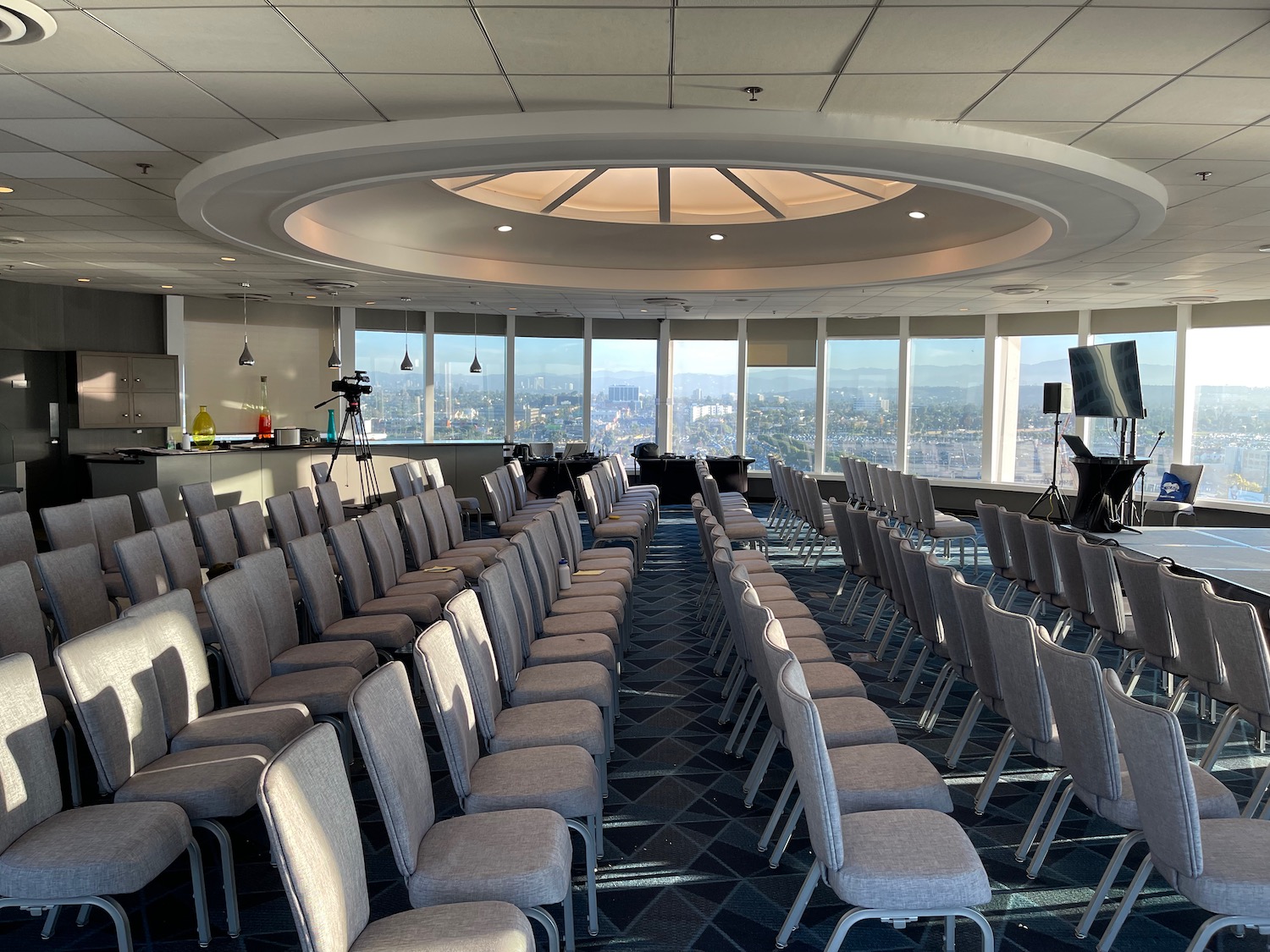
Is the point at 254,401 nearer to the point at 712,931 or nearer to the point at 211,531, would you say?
the point at 211,531

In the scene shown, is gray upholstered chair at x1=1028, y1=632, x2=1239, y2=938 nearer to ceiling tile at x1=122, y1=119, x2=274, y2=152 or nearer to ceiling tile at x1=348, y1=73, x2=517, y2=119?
ceiling tile at x1=348, y1=73, x2=517, y2=119

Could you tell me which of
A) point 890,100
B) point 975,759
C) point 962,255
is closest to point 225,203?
point 890,100

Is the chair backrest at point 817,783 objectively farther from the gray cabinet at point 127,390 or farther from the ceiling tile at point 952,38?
the gray cabinet at point 127,390

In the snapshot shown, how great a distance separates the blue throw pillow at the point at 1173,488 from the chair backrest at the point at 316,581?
454 inches

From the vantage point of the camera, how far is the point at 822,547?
34.0ft

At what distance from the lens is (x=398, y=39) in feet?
12.6

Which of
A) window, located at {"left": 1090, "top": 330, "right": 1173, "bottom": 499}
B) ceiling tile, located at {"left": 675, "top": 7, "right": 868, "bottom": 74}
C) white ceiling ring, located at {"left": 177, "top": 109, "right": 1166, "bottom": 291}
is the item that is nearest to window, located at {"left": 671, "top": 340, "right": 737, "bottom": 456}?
white ceiling ring, located at {"left": 177, "top": 109, "right": 1166, "bottom": 291}

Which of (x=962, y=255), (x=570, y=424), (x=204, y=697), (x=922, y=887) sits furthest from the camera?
(x=570, y=424)

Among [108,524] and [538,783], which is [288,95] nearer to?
[108,524]

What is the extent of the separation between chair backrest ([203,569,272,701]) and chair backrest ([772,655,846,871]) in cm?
244

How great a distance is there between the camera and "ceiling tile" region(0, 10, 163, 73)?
3.68 metres

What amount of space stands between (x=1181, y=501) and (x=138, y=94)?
12.8m

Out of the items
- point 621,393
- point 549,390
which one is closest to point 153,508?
point 549,390

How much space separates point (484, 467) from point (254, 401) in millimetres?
3844
